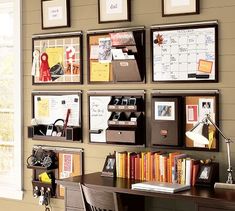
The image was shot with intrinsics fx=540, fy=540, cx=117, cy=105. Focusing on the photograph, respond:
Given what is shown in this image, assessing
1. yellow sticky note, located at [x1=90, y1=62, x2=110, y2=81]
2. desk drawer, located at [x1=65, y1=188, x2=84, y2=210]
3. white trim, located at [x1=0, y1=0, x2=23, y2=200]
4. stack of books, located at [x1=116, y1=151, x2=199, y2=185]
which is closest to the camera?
stack of books, located at [x1=116, y1=151, x2=199, y2=185]

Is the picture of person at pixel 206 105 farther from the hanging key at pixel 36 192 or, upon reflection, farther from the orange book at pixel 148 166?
the hanging key at pixel 36 192

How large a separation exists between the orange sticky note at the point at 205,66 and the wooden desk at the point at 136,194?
2.65 feet

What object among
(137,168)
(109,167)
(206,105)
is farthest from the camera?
(109,167)

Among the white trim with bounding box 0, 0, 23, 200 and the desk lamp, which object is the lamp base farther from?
the white trim with bounding box 0, 0, 23, 200

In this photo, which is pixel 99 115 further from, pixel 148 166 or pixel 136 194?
pixel 136 194

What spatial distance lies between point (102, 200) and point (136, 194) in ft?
0.73

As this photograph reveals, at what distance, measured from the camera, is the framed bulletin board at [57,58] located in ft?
13.9

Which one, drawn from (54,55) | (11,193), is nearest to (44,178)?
(11,193)

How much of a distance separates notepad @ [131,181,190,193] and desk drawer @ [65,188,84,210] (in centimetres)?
49

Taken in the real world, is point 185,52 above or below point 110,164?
above

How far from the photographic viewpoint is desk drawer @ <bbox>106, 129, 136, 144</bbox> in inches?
152

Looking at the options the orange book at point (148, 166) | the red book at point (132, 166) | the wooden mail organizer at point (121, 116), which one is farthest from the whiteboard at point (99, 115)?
the orange book at point (148, 166)

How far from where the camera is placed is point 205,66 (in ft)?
12.0

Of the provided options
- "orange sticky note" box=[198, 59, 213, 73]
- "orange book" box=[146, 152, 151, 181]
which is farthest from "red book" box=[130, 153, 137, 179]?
"orange sticky note" box=[198, 59, 213, 73]
